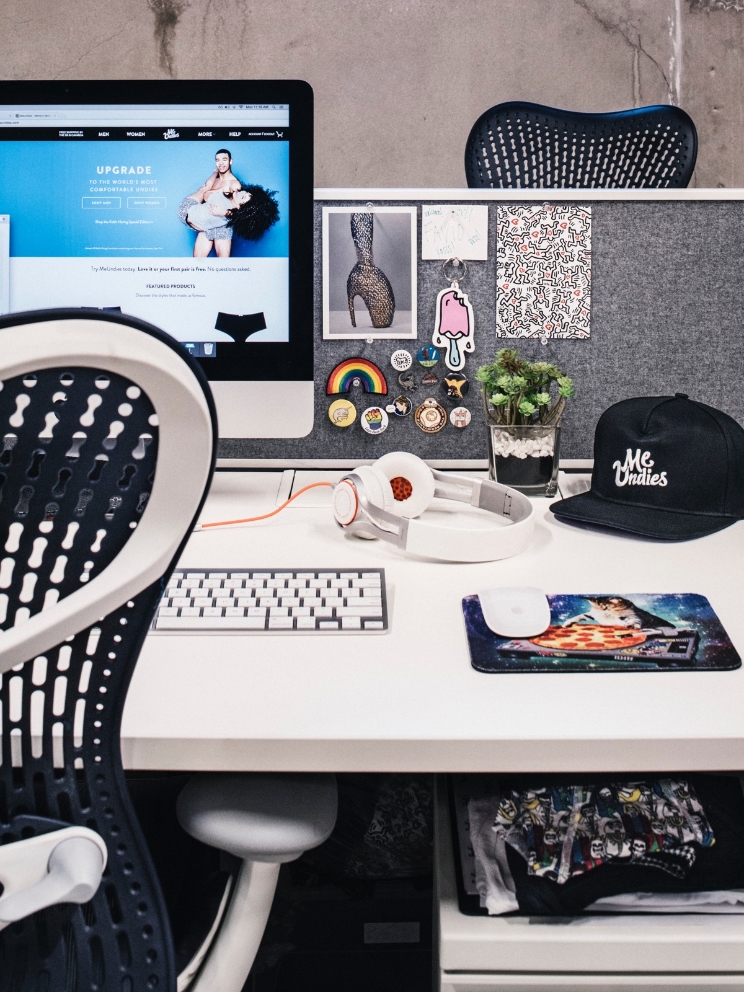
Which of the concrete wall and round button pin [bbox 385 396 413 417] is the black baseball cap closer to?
round button pin [bbox 385 396 413 417]

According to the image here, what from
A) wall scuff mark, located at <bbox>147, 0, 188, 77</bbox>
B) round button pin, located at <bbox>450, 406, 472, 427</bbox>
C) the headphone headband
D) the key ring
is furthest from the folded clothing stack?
wall scuff mark, located at <bbox>147, 0, 188, 77</bbox>

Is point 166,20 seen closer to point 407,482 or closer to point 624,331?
point 624,331

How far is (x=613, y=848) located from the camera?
0.54 meters

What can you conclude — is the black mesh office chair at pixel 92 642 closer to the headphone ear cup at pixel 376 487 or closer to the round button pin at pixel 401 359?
the headphone ear cup at pixel 376 487

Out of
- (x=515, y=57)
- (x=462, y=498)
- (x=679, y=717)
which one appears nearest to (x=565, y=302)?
(x=462, y=498)

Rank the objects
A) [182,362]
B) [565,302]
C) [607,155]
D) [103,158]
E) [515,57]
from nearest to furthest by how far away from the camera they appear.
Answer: [182,362] → [103,158] → [565,302] → [607,155] → [515,57]

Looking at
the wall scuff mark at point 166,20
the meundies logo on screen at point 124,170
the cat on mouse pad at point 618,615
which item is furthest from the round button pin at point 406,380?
the wall scuff mark at point 166,20

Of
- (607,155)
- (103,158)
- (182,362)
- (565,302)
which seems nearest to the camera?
(182,362)

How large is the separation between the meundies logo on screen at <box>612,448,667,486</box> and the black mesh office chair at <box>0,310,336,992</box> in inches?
19.3

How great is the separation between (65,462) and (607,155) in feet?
4.90

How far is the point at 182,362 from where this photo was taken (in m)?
0.37

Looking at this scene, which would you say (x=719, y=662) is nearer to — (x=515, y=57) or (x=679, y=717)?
(x=679, y=717)

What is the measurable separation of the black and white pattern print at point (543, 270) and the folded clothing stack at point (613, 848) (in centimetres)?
62

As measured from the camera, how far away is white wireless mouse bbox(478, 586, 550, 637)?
0.58 m
